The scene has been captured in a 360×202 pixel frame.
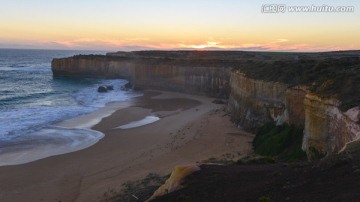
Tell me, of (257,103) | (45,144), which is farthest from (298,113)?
(45,144)

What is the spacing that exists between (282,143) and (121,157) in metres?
7.90

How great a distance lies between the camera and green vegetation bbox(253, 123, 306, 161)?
17828 millimetres

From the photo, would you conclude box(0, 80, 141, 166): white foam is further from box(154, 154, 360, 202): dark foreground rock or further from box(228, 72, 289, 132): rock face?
box(154, 154, 360, 202): dark foreground rock

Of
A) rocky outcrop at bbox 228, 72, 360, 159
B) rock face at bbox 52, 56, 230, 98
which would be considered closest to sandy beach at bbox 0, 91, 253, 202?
rocky outcrop at bbox 228, 72, 360, 159

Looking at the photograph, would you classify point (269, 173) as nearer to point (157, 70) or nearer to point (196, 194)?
point (196, 194)

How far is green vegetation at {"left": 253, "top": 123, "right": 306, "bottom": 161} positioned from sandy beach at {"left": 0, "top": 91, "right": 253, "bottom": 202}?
Result: 1.00 metres

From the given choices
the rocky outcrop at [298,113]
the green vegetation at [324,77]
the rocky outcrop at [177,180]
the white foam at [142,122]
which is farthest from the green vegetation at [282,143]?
the white foam at [142,122]

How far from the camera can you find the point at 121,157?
21.0 m

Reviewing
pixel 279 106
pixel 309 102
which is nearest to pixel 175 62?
pixel 279 106

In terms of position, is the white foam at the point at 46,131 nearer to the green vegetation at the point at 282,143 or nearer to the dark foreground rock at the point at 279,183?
the green vegetation at the point at 282,143

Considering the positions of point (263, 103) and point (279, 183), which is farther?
point (263, 103)

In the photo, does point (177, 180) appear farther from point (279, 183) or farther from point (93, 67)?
point (93, 67)

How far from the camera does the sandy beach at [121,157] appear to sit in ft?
53.7

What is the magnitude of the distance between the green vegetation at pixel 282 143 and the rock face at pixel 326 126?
1019 millimetres
